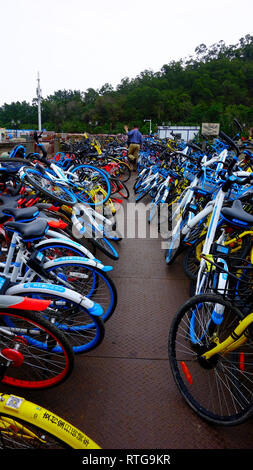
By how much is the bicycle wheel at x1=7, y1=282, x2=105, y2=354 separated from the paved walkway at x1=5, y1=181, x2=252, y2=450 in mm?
130

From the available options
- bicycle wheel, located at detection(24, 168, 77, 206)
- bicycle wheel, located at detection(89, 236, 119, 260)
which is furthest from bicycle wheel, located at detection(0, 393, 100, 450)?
bicycle wheel, located at detection(24, 168, 77, 206)

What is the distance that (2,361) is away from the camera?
1.78 meters

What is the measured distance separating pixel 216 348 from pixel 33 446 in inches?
38.7

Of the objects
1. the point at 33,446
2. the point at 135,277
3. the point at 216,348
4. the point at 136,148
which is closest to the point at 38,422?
the point at 33,446

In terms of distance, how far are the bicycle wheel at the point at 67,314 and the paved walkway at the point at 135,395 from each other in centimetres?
13

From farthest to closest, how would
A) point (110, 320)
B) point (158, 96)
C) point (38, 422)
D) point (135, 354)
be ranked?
1. point (158, 96)
2. point (110, 320)
3. point (135, 354)
4. point (38, 422)

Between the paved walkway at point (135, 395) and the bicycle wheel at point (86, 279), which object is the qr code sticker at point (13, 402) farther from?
the bicycle wheel at point (86, 279)

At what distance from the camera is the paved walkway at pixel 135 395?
5.34 feet

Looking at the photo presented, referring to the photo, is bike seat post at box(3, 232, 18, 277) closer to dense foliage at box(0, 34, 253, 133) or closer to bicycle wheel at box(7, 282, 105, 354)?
bicycle wheel at box(7, 282, 105, 354)

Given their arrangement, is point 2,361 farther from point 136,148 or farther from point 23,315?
point 136,148

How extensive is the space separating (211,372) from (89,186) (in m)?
2.72

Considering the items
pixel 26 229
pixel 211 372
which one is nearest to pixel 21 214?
pixel 26 229

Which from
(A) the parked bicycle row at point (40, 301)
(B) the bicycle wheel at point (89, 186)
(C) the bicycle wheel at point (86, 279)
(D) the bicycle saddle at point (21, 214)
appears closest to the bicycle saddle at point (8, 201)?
(A) the parked bicycle row at point (40, 301)

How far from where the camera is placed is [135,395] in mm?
1898
